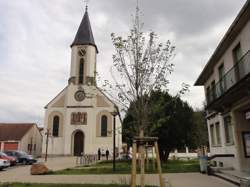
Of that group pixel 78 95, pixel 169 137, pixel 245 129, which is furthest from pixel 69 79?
pixel 245 129

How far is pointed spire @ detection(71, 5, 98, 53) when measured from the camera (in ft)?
150

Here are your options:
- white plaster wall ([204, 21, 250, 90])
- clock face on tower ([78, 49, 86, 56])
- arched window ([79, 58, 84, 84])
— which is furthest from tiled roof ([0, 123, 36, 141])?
white plaster wall ([204, 21, 250, 90])

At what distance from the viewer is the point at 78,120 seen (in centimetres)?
4103

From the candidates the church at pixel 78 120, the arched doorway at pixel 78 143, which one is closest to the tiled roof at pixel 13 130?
the church at pixel 78 120

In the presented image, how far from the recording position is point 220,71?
59.7 ft

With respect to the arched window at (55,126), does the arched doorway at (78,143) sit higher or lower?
lower

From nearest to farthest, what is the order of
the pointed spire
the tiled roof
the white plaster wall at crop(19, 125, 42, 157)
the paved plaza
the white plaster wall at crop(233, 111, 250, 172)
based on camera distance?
the paved plaza
the white plaster wall at crop(233, 111, 250, 172)
the pointed spire
the tiled roof
the white plaster wall at crop(19, 125, 42, 157)

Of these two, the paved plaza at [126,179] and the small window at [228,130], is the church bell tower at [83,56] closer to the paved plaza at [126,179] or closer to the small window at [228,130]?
the small window at [228,130]

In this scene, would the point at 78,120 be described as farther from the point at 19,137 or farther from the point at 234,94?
the point at 234,94

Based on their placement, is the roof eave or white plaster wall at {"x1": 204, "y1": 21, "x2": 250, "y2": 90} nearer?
the roof eave

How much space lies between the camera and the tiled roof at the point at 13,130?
45969 millimetres

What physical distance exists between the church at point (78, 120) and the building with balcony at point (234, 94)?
23.1 m

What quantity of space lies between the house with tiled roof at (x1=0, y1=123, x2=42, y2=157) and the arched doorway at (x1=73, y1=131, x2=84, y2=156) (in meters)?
11.3

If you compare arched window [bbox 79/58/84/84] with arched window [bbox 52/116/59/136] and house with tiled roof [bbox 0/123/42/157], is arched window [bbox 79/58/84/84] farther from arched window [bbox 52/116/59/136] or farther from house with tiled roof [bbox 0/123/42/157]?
house with tiled roof [bbox 0/123/42/157]
